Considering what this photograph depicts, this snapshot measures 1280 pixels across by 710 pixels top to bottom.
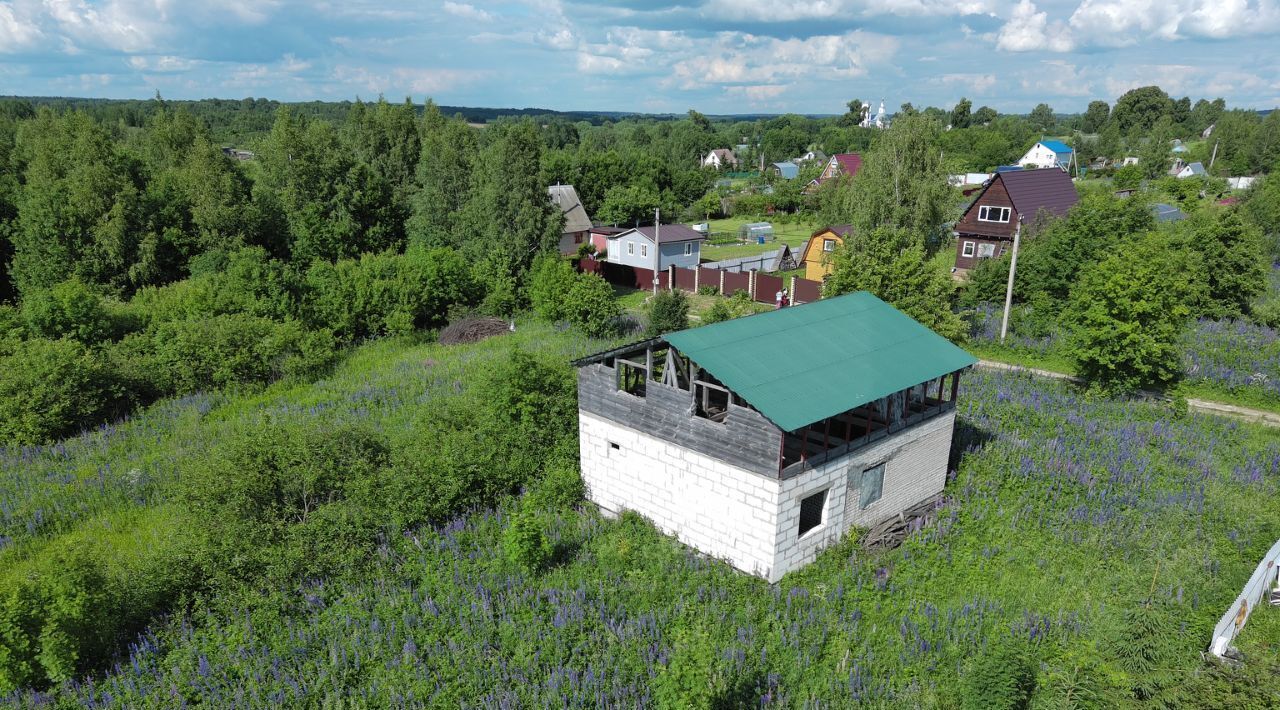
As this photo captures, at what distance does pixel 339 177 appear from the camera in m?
41.8

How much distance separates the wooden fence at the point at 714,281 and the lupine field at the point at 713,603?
17.6 meters

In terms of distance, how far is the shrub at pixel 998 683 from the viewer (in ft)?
31.9

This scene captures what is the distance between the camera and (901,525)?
14.8 m

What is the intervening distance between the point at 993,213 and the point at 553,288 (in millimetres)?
26572

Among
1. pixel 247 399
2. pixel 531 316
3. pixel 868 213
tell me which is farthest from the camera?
pixel 531 316

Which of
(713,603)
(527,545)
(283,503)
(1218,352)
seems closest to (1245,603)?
(713,603)

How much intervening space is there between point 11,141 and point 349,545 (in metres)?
50.2

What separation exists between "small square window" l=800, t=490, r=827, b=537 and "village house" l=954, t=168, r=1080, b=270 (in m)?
30.5

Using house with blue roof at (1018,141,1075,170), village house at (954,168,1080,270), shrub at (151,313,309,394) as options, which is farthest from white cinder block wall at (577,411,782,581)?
house with blue roof at (1018,141,1075,170)

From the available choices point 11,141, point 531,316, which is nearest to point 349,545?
point 531,316

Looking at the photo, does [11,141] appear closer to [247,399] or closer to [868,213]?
[247,399]

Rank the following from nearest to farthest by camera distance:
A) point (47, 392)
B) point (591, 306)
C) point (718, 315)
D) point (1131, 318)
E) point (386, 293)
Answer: point (47, 392)
point (1131, 318)
point (718, 315)
point (591, 306)
point (386, 293)

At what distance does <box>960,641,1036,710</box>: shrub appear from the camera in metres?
9.71

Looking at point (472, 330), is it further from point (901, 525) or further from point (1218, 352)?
point (1218, 352)
